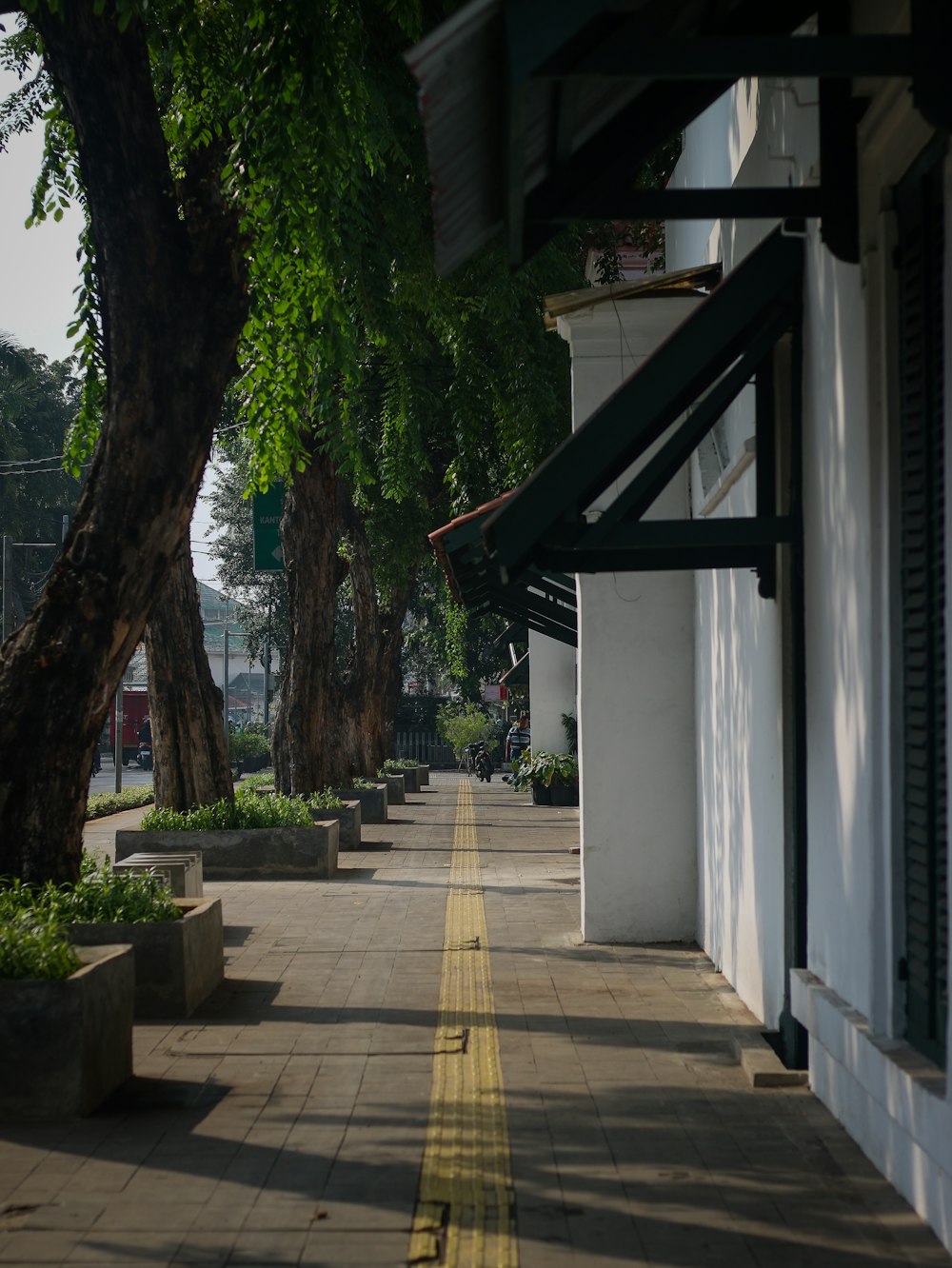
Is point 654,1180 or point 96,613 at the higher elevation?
point 96,613

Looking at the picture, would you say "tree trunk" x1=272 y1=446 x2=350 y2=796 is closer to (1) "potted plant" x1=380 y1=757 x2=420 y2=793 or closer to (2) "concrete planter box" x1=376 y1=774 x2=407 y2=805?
(2) "concrete planter box" x1=376 y1=774 x2=407 y2=805

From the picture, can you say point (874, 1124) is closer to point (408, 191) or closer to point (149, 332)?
point (149, 332)

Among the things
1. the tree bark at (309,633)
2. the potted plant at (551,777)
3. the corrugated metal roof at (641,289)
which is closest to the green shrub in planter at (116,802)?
the potted plant at (551,777)

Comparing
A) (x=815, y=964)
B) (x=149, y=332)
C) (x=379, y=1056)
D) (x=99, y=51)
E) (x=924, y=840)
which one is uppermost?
(x=99, y=51)

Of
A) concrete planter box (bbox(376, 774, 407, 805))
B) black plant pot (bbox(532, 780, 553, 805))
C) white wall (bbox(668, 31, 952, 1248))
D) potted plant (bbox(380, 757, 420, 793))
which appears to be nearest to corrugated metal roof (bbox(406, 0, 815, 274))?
white wall (bbox(668, 31, 952, 1248))

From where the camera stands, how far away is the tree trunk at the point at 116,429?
8242 millimetres

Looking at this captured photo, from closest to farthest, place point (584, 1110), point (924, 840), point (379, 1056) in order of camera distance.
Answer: point (924, 840)
point (584, 1110)
point (379, 1056)

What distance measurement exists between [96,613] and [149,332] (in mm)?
1565

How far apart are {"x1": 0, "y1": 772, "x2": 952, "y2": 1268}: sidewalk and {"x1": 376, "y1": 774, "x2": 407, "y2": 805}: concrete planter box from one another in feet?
66.3

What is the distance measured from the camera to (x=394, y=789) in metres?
31.5

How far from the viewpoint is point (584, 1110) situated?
6.42m

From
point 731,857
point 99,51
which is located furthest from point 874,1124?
point 99,51

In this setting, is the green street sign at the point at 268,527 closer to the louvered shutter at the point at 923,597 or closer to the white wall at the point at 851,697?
the white wall at the point at 851,697

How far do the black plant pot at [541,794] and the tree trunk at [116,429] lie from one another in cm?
2211
